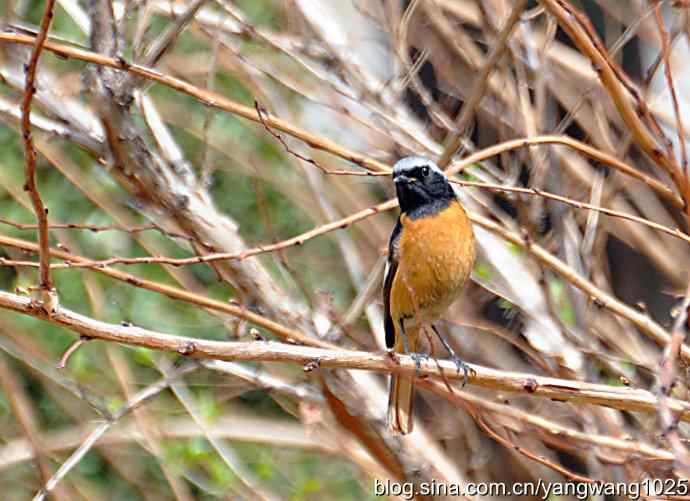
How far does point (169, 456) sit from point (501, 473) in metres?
2.42

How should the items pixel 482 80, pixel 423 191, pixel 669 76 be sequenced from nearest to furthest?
pixel 669 76 → pixel 482 80 → pixel 423 191

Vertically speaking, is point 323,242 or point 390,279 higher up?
point 323,242

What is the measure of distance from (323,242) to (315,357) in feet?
14.4

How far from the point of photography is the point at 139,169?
4.30 m

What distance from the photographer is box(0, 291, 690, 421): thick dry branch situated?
3.22 meters

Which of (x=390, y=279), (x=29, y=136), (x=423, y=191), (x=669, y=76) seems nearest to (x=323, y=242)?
(x=390, y=279)

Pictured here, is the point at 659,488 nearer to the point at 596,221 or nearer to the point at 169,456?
the point at 596,221

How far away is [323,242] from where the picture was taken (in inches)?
306

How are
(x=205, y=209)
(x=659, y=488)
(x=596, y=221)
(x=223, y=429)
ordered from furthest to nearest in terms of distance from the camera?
(x=223, y=429)
(x=596, y=221)
(x=205, y=209)
(x=659, y=488)

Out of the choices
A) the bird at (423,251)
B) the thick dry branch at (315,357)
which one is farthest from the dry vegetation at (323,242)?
the bird at (423,251)

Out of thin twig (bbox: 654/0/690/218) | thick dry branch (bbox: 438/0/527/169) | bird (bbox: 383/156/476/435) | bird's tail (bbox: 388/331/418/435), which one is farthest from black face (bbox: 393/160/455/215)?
thin twig (bbox: 654/0/690/218)

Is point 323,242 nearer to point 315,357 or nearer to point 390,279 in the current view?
point 390,279

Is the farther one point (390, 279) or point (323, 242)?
point (323, 242)

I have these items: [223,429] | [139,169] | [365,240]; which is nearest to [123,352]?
[223,429]
